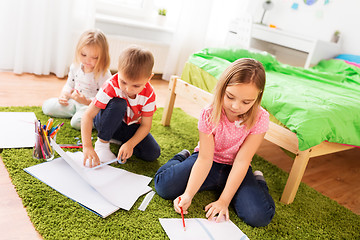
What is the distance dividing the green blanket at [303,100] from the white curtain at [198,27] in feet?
3.45

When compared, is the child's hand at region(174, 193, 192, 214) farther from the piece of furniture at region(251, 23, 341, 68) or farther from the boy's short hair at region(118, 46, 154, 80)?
the piece of furniture at region(251, 23, 341, 68)

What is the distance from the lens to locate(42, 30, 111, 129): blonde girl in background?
4.88ft

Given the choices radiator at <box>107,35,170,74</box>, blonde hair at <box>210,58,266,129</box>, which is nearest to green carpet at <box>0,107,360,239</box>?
blonde hair at <box>210,58,266,129</box>

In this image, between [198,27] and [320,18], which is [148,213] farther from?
[320,18]

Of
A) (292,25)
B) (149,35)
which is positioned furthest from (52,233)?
(292,25)

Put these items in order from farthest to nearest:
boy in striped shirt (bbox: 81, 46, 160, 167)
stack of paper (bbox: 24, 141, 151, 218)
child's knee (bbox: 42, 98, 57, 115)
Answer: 1. child's knee (bbox: 42, 98, 57, 115)
2. boy in striped shirt (bbox: 81, 46, 160, 167)
3. stack of paper (bbox: 24, 141, 151, 218)

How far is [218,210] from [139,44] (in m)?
2.00

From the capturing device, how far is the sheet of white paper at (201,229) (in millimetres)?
984

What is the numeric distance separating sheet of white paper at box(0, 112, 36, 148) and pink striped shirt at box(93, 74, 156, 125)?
355 mm

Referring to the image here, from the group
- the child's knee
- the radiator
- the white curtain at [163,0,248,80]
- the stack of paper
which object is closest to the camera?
the stack of paper

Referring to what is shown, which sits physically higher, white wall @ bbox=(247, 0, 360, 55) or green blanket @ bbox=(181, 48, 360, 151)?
white wall @ bbox=(247, 0, 360, 55)

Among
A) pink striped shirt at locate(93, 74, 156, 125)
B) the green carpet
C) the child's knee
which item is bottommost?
the green carpet

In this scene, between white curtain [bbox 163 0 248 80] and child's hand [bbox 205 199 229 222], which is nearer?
child's hand [bbox 205 199 229 222]

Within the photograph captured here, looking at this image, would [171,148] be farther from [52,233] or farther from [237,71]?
[52,233]
